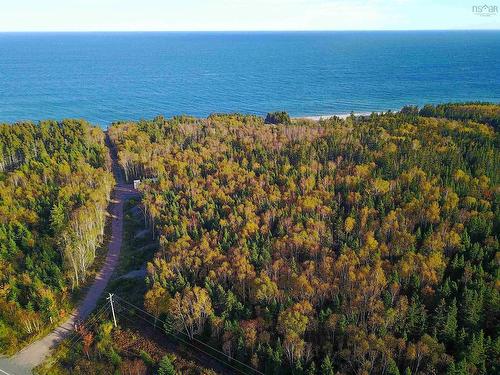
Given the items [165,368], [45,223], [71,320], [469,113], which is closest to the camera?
[165,368]

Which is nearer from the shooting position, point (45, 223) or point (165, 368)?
point (165, 368)

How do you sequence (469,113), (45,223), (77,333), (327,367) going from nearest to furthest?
(327,367)
(77,333)
(45,223)
(469,113)

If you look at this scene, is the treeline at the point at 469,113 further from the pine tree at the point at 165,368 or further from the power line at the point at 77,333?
the power line at the point at 77,333

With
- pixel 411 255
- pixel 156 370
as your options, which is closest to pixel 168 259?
pixel 156 370

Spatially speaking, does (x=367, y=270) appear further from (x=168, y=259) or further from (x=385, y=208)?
(x=168, y=259)

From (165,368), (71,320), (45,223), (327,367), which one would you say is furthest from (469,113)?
(71,320)

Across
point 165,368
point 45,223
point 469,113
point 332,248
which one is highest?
point 469,113

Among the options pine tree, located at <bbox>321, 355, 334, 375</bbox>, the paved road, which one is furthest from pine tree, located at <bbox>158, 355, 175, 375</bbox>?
the paved road

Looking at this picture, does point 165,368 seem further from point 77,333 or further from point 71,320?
point 71,320
